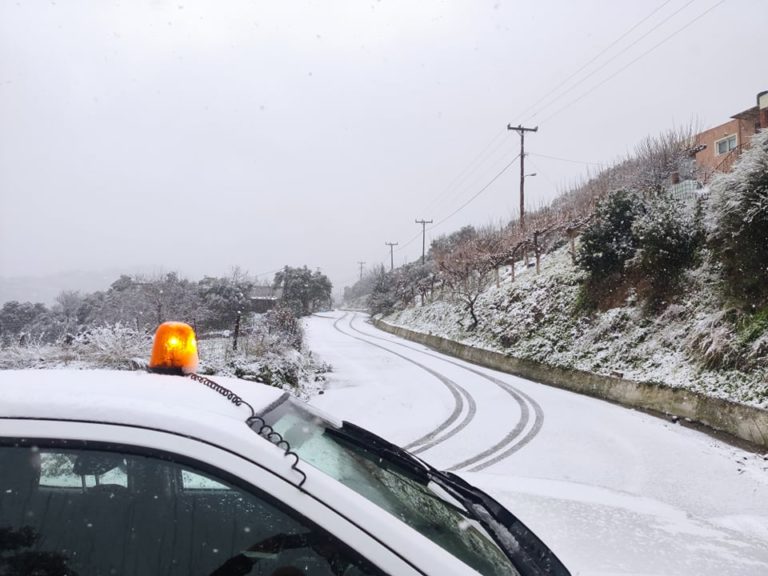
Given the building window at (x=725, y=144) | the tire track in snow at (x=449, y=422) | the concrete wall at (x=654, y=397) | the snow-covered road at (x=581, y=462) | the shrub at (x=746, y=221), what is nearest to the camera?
the snow-covered road at (x=581, y=462)

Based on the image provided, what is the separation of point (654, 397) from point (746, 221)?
171 inches

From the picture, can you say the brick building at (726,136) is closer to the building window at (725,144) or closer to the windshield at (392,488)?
the building window at (725,144)

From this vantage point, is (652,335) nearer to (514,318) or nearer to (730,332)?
(730,332)

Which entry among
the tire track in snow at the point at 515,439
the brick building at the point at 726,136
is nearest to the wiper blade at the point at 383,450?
the tire track in snow at the point at 515,439

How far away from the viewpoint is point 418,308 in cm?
4075

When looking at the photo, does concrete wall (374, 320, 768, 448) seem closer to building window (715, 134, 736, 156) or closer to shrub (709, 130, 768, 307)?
A: shrub (709, 130, 768, 307)

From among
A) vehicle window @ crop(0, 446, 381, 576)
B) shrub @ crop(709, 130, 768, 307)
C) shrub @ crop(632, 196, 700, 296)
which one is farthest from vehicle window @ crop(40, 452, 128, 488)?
shrub @ crop(632, 196, 700, 296)

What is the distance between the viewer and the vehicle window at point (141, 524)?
3.89ft

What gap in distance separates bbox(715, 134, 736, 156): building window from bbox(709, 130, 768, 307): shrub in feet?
64.6

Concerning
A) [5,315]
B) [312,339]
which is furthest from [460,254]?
[5,315]

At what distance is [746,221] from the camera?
1018cm

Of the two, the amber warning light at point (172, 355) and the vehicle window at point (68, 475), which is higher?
the amber warning light at point (172, 355)

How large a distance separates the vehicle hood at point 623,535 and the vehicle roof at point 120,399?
1.78 meters

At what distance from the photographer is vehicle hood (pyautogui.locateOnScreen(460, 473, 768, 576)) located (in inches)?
89.5
